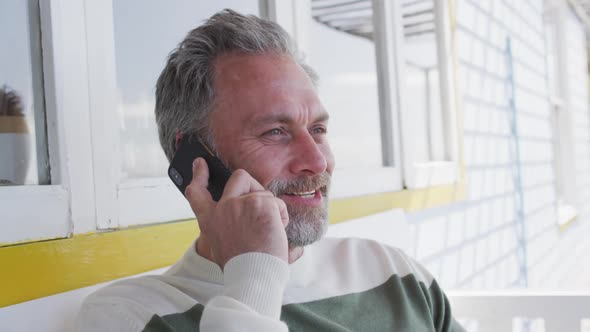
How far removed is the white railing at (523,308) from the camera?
170 centimetres

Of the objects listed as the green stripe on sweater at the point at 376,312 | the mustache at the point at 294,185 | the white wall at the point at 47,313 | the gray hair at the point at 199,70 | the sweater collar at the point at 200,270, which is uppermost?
the gray hair at the point at 199,70

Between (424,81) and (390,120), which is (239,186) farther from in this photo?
(424,81)

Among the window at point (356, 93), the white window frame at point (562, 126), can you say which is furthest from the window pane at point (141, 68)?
the white window frame at point (562, 126)

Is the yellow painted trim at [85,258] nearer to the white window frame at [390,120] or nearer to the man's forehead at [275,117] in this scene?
the man's forehead at [275,117]

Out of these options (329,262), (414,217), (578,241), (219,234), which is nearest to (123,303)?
(219,234)

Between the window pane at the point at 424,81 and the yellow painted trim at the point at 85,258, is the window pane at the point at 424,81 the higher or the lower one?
the higher one

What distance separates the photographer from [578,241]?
843 cm

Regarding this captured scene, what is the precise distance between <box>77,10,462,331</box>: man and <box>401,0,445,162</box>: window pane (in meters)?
2.13

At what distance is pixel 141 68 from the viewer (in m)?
1.45

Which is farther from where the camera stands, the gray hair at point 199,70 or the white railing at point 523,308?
the white railing at point 523,308

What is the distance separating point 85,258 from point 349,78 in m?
1.89

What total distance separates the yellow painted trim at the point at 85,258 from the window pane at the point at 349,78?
4.24ft

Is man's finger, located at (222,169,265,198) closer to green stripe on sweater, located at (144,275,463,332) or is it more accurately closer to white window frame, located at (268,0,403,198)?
green stripe on sweater, located at (144,275,463,332)

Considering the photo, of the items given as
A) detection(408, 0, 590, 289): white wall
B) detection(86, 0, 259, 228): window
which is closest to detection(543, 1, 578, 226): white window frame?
detection(408, 0, 590, 289): white wall
